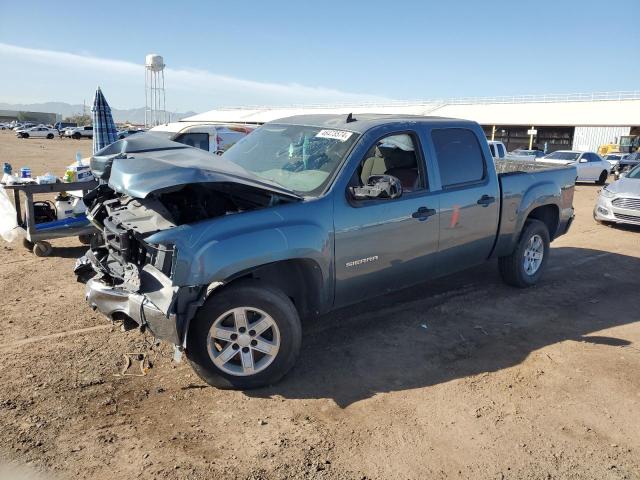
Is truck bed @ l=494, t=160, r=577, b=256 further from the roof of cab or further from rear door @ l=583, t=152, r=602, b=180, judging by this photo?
rear door @ l=583, t=152, r=602, b=180

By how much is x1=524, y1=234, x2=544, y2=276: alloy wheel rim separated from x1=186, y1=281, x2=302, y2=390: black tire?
11.7 feet

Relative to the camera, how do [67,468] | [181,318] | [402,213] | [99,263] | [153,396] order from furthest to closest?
[402,213], [99,263], [153,396], [181,318], [67,468]

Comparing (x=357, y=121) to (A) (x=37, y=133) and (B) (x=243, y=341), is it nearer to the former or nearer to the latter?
(B) (x=243, y=341)

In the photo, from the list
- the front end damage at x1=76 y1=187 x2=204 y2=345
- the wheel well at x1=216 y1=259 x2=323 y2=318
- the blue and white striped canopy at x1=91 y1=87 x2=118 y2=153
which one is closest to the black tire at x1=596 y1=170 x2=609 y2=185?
the blue and white striped canopy at x1=91 y1=87 x2=118 y2=153

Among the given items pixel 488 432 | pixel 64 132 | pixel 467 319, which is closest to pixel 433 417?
pixel 488 432

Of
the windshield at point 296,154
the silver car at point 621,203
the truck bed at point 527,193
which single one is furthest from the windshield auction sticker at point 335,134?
the silver car at point 621,203

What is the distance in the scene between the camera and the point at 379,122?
4461 mm

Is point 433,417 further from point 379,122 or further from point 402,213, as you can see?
point 379,122

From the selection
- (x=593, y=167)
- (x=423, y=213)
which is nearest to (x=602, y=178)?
(x=593, y=167)

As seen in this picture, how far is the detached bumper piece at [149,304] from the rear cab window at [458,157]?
2.81 m

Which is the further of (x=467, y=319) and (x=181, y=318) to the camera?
(x=467, y=319)

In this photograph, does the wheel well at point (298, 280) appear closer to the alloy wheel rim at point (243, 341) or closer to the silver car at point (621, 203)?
the alloy wheel rim at point (243, 341)

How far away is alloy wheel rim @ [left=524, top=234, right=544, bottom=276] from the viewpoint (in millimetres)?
6043

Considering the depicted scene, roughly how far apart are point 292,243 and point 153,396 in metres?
1.49
